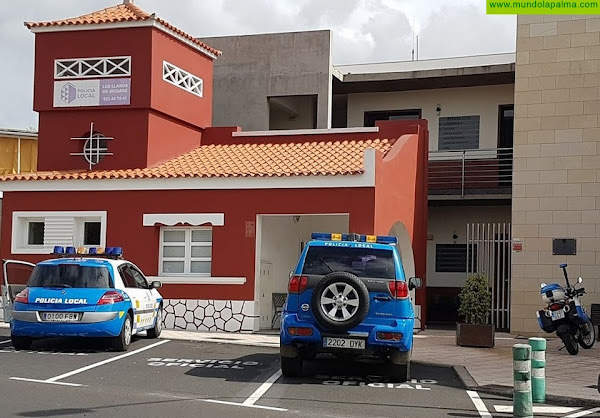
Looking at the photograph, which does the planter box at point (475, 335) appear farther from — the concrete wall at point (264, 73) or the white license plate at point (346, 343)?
the concrete wall at point (264, 73)

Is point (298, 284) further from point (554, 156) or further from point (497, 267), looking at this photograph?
point (497, 267)

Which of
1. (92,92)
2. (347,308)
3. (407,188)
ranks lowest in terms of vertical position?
(347,308)

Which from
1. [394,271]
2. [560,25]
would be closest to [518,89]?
[560,25]

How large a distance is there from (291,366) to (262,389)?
3.59ft

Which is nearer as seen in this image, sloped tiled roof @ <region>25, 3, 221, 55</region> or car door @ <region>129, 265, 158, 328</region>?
car door @ <region>129, 265, 158, 328</region>

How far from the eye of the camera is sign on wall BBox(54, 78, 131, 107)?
21406mm

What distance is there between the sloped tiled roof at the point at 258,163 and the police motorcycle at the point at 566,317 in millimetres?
4466

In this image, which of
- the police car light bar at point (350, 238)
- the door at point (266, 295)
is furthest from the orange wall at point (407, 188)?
the police car light bar at point (350, 238)

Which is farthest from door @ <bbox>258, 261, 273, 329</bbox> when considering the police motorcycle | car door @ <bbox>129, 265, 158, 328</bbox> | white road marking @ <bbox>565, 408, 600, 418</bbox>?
white road marking @ <bbox>565, 408, 600, 418</bbox>

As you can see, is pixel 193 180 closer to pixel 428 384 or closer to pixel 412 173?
pixel 412 173

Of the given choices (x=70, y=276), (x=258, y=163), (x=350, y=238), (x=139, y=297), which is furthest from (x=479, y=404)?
(x=258, y=163)

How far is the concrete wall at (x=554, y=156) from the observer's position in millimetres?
19234

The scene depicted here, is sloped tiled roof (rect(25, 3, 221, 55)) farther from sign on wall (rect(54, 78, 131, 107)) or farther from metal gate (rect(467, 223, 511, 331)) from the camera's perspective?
metal gate (rect(467, 223, 511, 331))

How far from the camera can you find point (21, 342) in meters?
14.5
